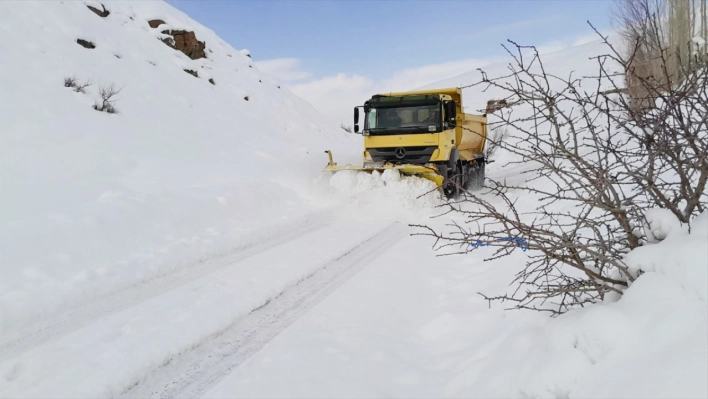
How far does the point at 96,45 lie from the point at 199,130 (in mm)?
5269

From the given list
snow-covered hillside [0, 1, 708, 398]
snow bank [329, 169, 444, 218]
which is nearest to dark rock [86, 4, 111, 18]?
snow-covered hillside [0, 1, 708, 398]

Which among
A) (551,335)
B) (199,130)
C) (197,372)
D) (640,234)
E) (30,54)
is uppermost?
(30,54)

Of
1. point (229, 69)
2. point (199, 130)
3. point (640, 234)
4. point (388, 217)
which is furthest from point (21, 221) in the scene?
point (229, 69)

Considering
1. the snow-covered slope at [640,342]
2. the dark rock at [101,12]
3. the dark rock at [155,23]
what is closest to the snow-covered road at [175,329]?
the snow-covered slope at [640,342]

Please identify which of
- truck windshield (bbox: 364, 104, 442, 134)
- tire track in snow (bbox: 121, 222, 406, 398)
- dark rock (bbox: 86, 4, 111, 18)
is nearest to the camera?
tire track in snow (bbox: 121, 222, 406, 398)

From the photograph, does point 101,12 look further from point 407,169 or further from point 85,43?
point 407,169

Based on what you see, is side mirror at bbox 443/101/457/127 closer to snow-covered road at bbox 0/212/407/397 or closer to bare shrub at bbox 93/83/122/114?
snow-covered road at bbox 0/212/407/397

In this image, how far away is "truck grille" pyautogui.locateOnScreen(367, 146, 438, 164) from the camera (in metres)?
10.9

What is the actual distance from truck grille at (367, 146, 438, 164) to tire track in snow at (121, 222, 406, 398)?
534 cm

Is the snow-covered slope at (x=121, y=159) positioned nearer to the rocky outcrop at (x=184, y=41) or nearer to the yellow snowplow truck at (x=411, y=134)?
the rocky outcrop at (x=184, y=41)

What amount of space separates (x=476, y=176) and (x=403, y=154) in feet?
12.3

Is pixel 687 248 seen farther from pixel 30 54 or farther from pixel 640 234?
pixel 30 54

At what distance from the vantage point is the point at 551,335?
2750mm

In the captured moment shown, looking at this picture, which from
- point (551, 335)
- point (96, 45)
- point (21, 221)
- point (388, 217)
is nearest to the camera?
point (551, 335)
